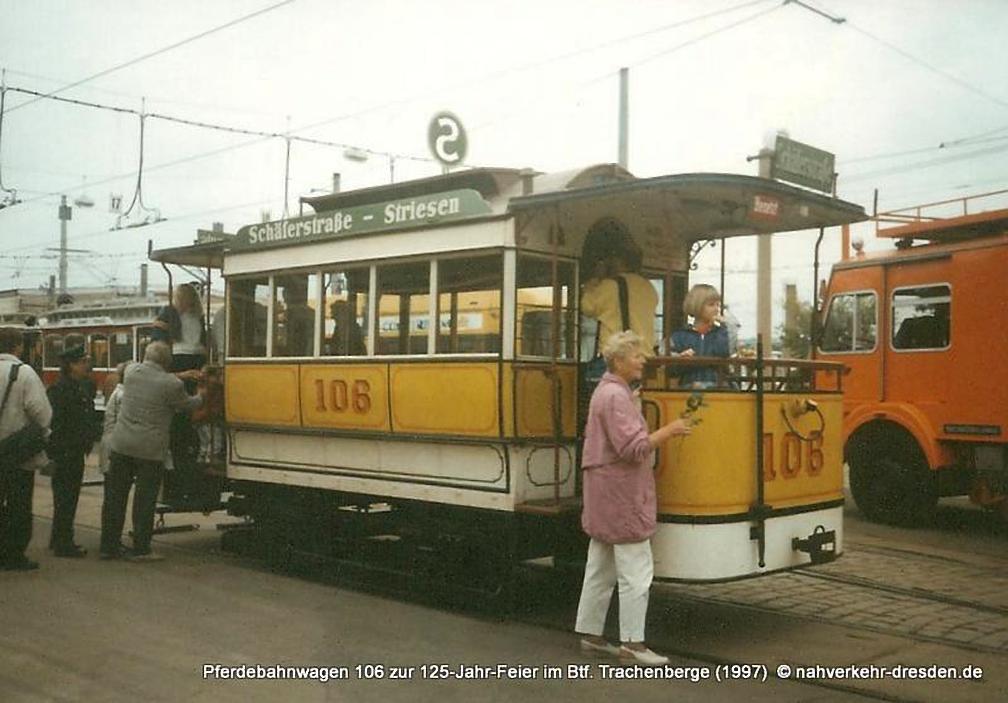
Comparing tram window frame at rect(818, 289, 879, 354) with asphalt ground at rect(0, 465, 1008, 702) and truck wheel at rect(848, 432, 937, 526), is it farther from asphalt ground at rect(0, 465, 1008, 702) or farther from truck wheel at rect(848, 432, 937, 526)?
asphalt ground at rect(0, 465, 1008, 702)

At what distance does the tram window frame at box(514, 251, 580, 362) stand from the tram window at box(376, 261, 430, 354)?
798mm

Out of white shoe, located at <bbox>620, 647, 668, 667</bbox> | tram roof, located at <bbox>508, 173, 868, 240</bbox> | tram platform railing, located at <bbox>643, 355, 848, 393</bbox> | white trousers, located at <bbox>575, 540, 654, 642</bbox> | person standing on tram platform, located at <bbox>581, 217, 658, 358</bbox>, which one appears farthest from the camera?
person standing on tram platform, located at <bbox>581, 217, 658, 358</bbox>

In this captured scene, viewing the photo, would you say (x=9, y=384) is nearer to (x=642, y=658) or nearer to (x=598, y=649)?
(x=598, y=649)

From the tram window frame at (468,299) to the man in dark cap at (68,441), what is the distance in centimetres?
371

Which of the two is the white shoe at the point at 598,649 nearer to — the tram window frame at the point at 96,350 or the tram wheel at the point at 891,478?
the tram wheel at the point at 891,478

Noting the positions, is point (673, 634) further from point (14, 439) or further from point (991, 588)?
point (14, 439)

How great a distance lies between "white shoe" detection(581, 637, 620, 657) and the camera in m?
6.04

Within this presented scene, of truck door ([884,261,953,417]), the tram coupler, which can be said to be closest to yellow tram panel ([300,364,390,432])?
the tram coupler

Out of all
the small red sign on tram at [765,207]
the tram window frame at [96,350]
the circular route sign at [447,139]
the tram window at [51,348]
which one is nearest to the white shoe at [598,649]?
the small red sign on tram at [765,207]

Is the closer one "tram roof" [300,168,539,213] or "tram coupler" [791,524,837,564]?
"tram coupler" [791,524,837,564]

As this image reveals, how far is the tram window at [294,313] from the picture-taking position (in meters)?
8.66

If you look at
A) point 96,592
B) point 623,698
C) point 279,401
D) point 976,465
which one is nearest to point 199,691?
point 623,698

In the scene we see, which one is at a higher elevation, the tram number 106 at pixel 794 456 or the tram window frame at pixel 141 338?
the tram window frame at pixel 141 338

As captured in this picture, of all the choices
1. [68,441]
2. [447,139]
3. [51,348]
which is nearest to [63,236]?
[51,348]
